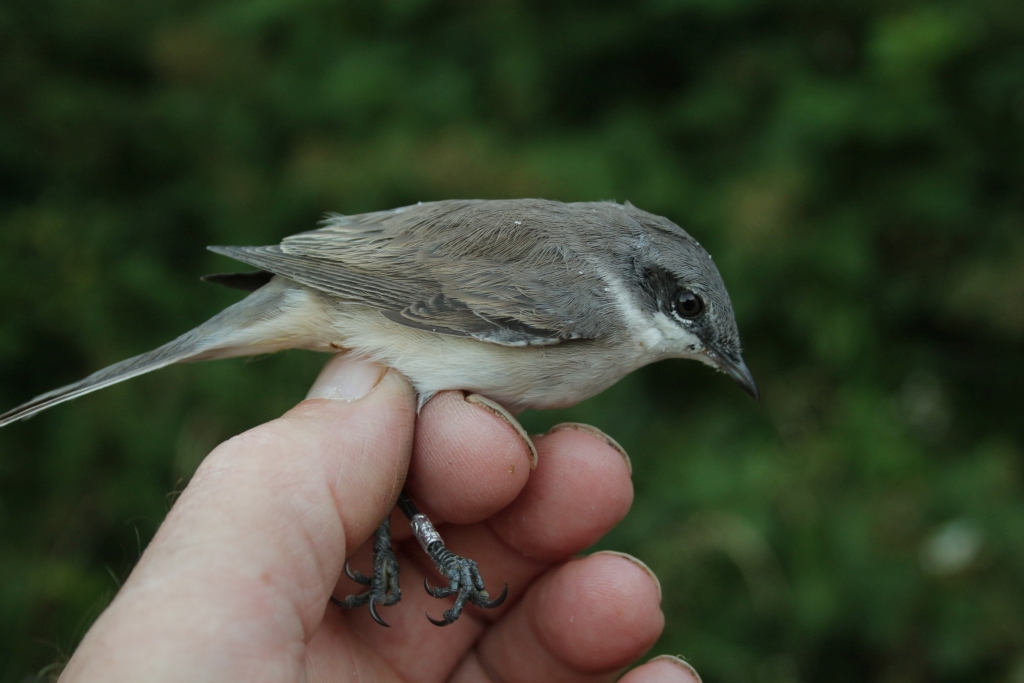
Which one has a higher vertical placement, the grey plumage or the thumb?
the grey plumage

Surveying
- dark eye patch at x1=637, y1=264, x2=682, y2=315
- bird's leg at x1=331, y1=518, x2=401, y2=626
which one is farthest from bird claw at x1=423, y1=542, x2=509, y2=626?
dark eye patch at x1=637, y1=264, x2=682, y2=315

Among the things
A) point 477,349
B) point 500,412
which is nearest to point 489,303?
point 477,349

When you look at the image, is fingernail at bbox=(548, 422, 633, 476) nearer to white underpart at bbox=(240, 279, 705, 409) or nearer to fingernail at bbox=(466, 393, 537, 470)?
white underpart at bbox=(240, 279, 705, 409)

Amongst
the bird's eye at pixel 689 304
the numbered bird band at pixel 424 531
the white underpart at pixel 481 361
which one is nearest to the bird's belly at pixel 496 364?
the white underpart at pixel 481 361

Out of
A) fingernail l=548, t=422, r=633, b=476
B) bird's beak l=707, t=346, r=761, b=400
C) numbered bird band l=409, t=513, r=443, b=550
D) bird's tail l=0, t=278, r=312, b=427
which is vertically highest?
bird's beak l=707, t=346, r=761, b=400

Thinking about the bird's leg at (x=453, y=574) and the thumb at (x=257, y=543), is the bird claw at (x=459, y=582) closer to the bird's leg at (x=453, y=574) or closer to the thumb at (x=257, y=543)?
the bird's leg at (x=453, y=574)

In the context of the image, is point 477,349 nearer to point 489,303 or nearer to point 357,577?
point 489,303

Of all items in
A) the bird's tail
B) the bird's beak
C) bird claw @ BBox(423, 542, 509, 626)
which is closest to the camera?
bird claw @ BBox(423, 542, 509, 626)
